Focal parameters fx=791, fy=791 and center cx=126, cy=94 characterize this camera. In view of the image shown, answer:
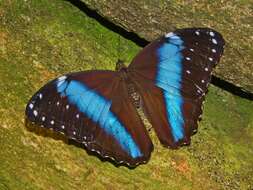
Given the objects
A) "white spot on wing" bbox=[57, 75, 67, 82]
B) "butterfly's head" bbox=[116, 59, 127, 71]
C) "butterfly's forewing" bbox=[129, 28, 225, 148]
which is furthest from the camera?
"butterfly's head" bbox=[116, 59, 127, 71]

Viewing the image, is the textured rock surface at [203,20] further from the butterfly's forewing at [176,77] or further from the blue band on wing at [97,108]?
the blue band on wing at [97,108]

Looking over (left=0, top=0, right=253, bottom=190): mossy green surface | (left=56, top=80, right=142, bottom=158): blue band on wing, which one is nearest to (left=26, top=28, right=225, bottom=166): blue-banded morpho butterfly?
(left=56, top=80, right=142, bottom=158): blue band on wing

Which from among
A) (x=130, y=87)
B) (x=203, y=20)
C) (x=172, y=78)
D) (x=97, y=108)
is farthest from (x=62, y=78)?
(x=203, y=20)

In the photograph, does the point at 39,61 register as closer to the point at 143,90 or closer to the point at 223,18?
the point at 143,90

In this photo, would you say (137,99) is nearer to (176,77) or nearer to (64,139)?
(176,77)

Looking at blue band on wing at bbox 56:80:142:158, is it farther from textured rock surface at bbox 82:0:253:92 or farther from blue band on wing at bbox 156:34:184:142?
textured rock surface at bbox 82:0:253:92

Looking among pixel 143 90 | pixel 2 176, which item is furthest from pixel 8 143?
pixel 143 90
